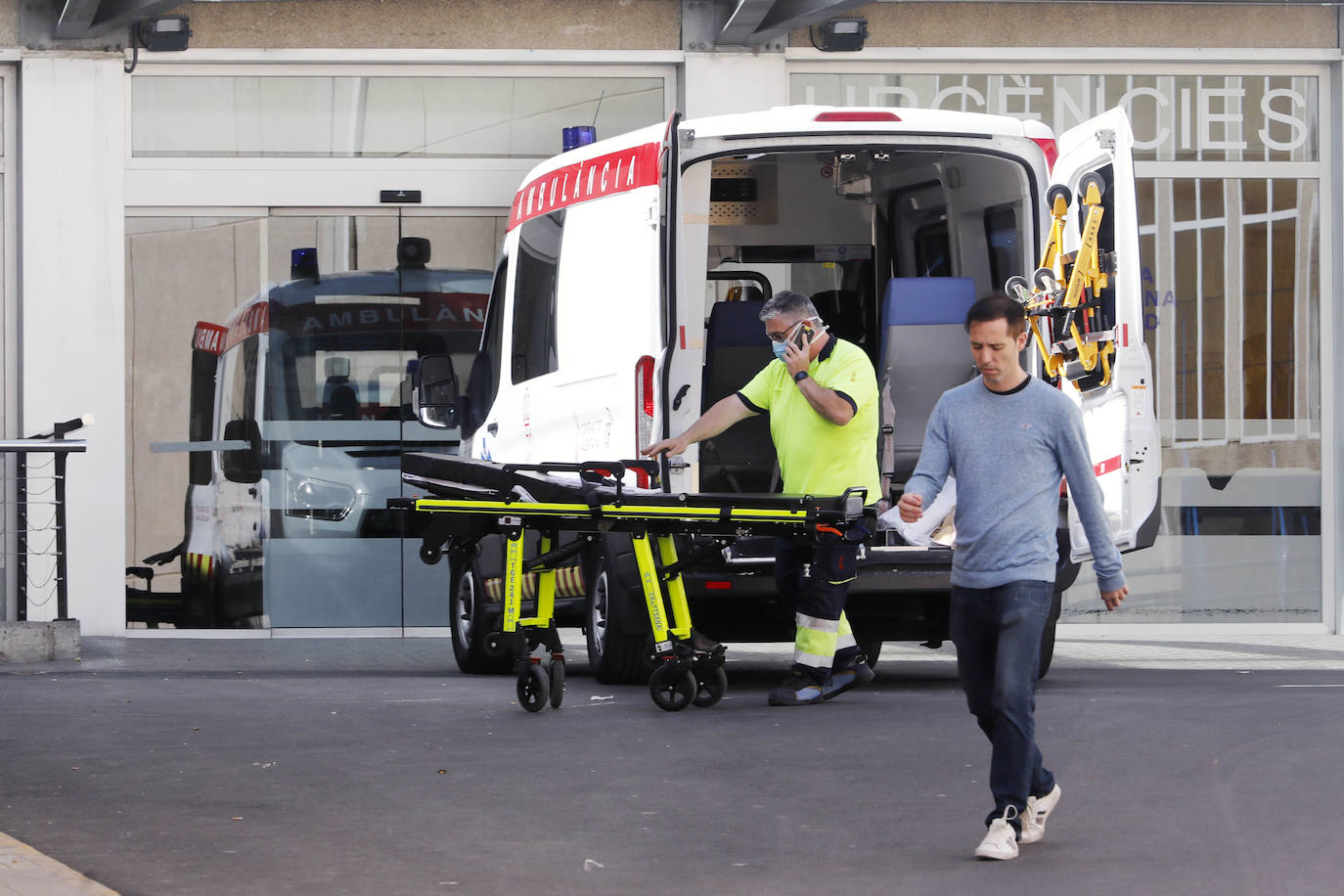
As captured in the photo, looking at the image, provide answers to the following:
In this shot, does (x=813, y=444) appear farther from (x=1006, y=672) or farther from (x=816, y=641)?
(x=1006, y=672)

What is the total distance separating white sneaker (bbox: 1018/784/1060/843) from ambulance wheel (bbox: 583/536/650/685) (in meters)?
3.75

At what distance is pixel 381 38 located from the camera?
13797 millimetres

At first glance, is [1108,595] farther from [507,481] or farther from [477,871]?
[507,481]


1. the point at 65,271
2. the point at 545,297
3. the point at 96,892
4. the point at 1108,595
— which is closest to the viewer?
the point at 96,892

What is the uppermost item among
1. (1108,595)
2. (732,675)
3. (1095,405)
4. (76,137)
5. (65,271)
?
(76,137)

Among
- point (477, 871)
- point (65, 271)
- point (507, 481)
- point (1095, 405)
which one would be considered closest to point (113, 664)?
point (65, 271)

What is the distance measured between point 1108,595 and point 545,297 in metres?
5.01

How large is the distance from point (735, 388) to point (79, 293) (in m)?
5.13

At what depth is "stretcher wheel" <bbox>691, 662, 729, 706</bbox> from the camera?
8.62m

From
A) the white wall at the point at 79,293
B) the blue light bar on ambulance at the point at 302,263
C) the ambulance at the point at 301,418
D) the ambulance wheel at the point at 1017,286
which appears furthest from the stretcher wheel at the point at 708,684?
the white wall at the point at 79,293

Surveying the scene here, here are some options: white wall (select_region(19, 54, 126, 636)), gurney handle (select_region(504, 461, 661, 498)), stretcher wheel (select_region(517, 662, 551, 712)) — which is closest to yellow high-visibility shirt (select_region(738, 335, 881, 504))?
gurney handle (select_region(504, 461, 661, 498))

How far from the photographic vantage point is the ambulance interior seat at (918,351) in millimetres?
9852

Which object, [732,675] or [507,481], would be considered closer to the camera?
[507,481]

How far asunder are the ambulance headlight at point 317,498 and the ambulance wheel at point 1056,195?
19.3ft
